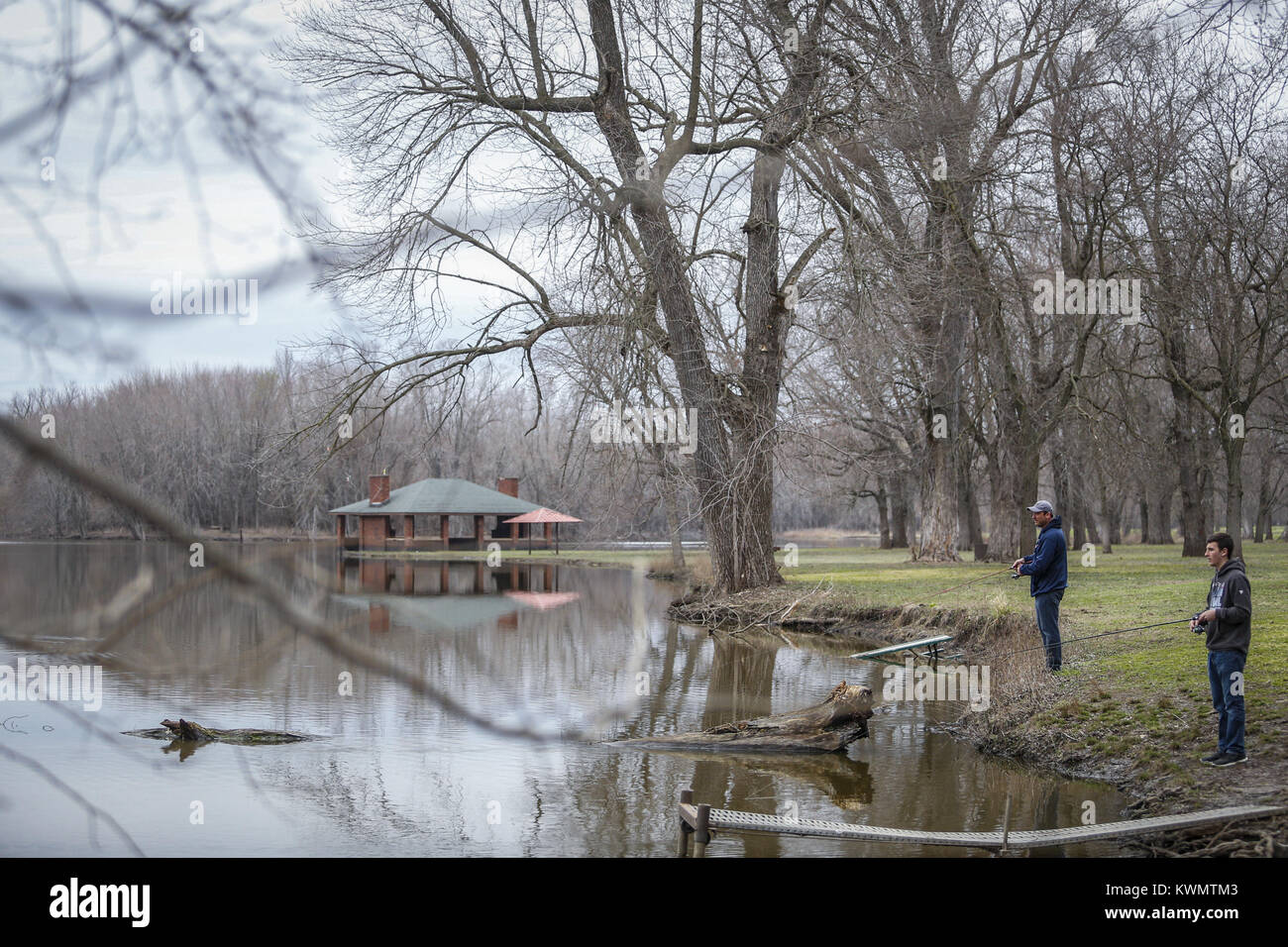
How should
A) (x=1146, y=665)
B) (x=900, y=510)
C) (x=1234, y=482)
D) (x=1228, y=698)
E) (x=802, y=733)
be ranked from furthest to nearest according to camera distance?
(x=900, y=510), (x=1234, y=482), (x=1146, y=665), (x=802, y=733), (x=1228, y=698)

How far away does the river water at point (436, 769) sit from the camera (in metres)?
8.83

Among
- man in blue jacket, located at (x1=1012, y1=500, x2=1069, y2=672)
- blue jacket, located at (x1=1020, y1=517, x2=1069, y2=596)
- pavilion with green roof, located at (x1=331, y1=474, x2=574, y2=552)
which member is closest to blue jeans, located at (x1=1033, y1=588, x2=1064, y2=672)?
man in blue jacket, located at (x1=1012, y1=500, x2=1069, y2=672)

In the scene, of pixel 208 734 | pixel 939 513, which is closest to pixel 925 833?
pixel 208 734

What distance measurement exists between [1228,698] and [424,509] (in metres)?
58.0

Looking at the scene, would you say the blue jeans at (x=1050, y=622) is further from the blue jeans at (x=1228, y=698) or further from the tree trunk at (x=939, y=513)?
the tree trunk at (x=939, y=513)

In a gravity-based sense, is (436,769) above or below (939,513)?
below

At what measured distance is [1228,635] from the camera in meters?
8.71

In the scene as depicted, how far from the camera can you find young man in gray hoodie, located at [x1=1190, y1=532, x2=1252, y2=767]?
8.66 metres

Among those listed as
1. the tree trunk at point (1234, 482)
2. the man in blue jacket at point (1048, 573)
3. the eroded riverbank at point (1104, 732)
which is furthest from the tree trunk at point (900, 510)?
the man in blue jacket at point (1048, 573)

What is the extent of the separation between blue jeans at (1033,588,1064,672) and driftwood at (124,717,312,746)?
893cm

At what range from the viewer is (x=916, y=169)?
20750 millimetres

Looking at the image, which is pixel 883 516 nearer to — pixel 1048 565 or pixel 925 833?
pixel 1048 565
